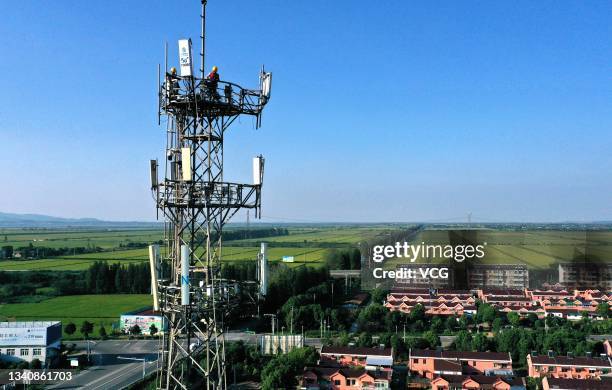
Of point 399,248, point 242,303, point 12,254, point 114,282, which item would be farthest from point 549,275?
point 12,254

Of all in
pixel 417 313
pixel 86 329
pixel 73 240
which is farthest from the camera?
pixel 73 240

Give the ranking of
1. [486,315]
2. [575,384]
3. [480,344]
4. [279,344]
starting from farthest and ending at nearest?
1. [486,315]
2. [279,344]
3. [480,344]
4. [575,384]

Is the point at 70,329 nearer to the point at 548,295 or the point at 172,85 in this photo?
the point at 172,85

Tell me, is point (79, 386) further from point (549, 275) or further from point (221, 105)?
point (549, 275)

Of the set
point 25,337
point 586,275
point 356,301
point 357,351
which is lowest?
point 356,301

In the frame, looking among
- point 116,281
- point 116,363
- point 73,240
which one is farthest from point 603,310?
point 73,240

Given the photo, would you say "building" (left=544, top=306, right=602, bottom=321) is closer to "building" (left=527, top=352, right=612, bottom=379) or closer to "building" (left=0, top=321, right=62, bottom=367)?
"building" (left=527, top=352, right=612, bottom=379)
